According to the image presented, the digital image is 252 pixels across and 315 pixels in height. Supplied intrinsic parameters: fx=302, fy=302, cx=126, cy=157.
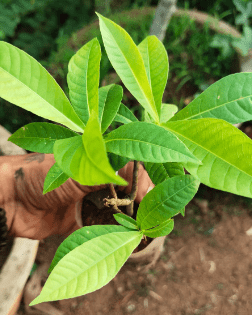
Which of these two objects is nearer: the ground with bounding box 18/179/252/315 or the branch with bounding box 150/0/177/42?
the branch with bounding box 150/0/177/42

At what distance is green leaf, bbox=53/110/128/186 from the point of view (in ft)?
1.18

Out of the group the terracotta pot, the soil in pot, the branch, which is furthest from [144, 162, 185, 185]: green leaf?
the branch

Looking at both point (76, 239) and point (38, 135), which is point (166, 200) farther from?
point (38, 135)

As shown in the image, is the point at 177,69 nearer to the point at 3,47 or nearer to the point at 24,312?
the point at 3,47

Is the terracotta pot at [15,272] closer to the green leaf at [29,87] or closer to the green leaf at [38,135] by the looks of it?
the green leaf at [38,135]

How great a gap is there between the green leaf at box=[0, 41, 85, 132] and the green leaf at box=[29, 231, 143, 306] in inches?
9.1

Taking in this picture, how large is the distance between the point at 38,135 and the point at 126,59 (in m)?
0.24

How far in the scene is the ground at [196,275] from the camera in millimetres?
1466

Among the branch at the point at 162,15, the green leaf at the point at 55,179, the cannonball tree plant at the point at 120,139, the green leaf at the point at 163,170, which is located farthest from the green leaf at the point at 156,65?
the branch at the point at 162,15

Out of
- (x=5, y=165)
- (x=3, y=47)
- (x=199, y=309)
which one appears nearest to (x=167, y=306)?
(x=199, y=309)

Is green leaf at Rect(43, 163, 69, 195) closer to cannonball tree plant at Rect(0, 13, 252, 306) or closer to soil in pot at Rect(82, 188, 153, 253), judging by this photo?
cannonball tree plant at Rect(0, 13, 252, 306)

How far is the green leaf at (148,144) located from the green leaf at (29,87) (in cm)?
11

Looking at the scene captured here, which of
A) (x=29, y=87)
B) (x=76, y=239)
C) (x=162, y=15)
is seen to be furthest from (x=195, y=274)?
(x=29, y=87)

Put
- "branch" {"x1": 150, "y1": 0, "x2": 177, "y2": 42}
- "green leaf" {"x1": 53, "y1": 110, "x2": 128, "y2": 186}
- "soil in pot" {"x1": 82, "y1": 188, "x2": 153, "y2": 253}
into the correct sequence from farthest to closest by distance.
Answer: "branch" {"x1": 150, "y1": 0, "x2": 177, "y2": 42}, "soil in pot" {"x1": 82, "y1": 188, "x2": 153, "y2": 253}, "green leaf" {"x1": 53, "y1": 110, "x2": 128, "y2": 186}
